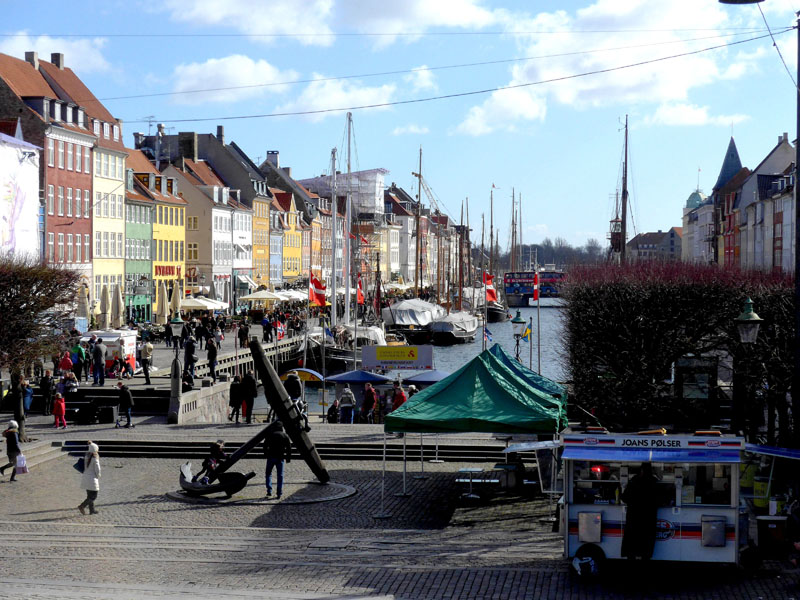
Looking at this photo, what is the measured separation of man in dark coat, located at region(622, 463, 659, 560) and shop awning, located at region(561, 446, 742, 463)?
0.21 metres

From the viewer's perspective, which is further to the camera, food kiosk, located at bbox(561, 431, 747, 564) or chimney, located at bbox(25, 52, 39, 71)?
chimney, located at bbox(25, 52, 39, 71)

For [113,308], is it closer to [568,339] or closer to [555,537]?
[568,339]

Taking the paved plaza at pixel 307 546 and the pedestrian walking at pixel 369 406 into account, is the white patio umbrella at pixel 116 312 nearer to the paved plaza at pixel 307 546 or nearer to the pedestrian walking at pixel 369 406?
the pedestrian walking at pixel 369 406

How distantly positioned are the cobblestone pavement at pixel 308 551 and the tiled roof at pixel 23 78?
4362 centimetres

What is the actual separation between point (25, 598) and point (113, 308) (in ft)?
127

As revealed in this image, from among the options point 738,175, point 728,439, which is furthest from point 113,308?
point 738,175

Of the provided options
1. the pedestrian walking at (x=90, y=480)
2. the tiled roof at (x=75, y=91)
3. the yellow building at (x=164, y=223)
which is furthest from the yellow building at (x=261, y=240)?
the pedestrian walking at (x=90, y=480)

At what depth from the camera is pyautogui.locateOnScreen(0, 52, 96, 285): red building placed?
202ft

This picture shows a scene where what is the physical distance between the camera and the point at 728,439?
1404 centimetres

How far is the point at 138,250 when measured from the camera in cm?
7894

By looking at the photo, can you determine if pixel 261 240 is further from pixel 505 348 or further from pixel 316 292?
pixel 316 292

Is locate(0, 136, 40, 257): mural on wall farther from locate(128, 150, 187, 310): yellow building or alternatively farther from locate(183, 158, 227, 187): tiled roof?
locate(183, 158, 227, 187): tiled roof

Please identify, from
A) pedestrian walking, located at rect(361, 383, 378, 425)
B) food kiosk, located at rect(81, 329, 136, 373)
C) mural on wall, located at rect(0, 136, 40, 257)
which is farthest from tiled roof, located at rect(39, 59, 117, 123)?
pedestrian walking, located at rect(361, 383, 378, 425)

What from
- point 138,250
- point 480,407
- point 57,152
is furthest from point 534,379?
point 138,250
